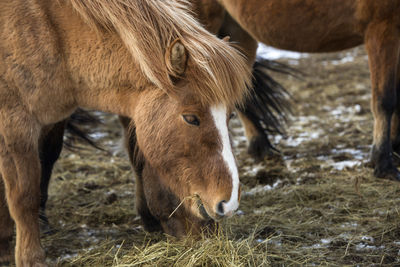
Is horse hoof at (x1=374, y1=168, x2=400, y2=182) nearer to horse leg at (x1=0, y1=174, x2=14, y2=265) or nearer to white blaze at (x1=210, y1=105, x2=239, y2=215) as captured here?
white blaze at (x1=210, y1=105, x2=239, y2=215)

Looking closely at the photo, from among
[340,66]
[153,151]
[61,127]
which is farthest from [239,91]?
[340,66]

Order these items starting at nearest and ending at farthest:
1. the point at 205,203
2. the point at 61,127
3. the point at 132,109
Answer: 1. the point at 205,203
2. the point at 132,109
3. the point at 61,127

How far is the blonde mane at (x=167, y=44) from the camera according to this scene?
8.95 feet

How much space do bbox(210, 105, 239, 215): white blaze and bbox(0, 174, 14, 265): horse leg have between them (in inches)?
53.3

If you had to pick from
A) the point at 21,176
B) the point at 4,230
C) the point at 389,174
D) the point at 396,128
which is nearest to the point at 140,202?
the point at 4,230

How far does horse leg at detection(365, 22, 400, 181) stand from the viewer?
4.34 meters

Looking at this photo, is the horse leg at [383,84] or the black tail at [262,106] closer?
the horse leg at [383,84]

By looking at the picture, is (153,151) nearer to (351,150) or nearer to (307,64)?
(351,150)

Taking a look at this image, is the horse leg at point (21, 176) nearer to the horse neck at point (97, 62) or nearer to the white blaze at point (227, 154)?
the horse neck at point (97, 62)

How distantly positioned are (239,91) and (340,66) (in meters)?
6.69

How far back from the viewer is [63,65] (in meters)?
3.01

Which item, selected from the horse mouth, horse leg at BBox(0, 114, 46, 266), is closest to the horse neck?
horse leg at BBox(0, 114, 46, 266)

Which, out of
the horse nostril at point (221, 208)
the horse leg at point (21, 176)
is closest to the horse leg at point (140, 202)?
the horse leg at point (21, 176)

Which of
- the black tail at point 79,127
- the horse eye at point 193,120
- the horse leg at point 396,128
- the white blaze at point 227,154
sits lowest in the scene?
the horse leg at point 396,128
